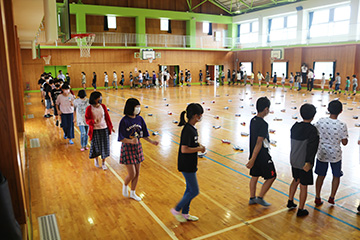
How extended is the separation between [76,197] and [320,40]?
2929cm

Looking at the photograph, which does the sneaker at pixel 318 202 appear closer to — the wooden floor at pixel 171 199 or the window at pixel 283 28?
the wooden floor at pixel 171 199

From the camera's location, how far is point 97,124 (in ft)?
22.8

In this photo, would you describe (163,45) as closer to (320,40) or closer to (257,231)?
(320,40)

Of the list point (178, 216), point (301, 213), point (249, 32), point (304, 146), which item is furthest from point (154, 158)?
point (249, 32)

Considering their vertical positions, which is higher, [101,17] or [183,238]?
[101,17]

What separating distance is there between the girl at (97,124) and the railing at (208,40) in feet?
76.6

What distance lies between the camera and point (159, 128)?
12.2 metres

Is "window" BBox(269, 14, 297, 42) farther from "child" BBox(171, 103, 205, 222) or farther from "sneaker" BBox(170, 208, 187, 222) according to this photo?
"sneaker" BBox(170, 208, 187, 222)

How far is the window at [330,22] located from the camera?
90.9 ft

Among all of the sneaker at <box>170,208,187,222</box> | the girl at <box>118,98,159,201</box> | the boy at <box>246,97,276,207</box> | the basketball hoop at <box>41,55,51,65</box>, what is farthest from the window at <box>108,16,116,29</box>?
the sneaker at <box>170,208,187,222</box>

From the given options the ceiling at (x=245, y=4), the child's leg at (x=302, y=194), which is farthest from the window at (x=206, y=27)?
the child's leg at (x=302, y=194)

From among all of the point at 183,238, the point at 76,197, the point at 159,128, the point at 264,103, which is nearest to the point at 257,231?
the point at 183,238

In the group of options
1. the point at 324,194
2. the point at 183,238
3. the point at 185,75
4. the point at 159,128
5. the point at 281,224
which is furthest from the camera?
the point at 185,75

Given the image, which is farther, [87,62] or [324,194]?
[87,62]
